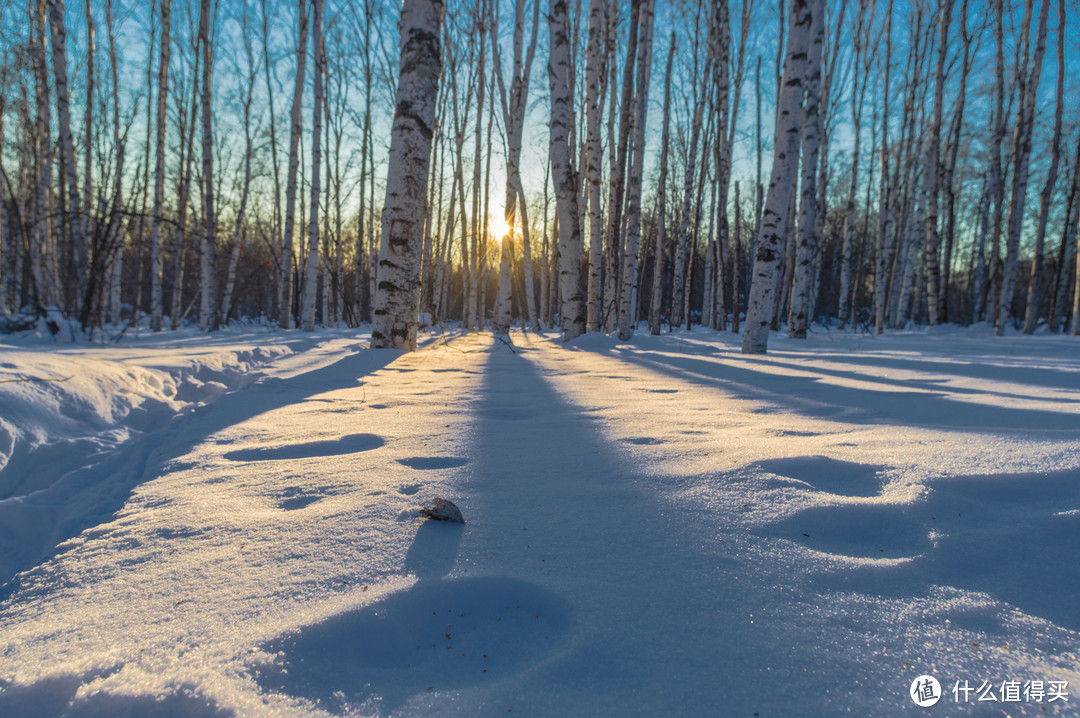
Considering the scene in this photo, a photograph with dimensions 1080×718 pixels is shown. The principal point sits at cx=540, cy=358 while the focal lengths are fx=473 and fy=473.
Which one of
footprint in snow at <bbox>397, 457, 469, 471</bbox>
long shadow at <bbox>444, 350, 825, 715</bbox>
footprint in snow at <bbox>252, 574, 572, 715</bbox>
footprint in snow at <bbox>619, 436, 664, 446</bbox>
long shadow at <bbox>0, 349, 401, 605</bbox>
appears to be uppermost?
footprint in snow at <bbox>619, 436, 664, 446</bbox>

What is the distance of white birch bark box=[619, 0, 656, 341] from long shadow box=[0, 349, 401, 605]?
17.9 feet

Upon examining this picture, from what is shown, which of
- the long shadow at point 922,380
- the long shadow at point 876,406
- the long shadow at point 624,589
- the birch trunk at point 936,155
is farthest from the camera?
the birch trunk at point 936,155

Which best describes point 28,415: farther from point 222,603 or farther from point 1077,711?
point 1077,711

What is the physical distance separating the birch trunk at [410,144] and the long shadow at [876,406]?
2.52 m

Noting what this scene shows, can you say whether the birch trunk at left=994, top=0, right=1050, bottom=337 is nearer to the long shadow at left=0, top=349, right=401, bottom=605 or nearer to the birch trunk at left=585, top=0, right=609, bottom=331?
the birch trunk at left=585, top=0, right=609, bottom=331

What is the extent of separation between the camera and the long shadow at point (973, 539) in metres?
0.71

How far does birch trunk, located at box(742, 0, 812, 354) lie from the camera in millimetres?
4602

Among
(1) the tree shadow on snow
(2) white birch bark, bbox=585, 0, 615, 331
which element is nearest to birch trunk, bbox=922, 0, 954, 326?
(2) white birch bark, bbox=585, 0, 615, 331

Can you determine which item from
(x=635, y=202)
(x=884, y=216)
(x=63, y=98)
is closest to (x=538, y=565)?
(x=635, y=202)

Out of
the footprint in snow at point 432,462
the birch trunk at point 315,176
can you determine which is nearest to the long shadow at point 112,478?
the footprint in snow at point 432,462

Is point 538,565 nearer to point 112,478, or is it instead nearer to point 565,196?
point 112,478

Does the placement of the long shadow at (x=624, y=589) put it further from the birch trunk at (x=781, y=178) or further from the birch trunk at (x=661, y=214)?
the birch trunk at (x=661, y=214)

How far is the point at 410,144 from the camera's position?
13.2ft

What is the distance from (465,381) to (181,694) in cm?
238
